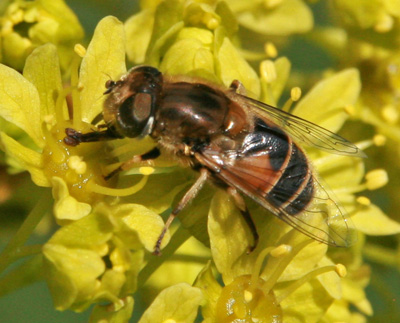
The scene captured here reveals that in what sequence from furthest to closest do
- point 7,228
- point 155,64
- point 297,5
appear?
point 297,5
point 7,228
point 155,64

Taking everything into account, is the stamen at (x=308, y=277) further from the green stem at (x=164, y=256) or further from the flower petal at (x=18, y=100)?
the flower petal at (x=18, y=100)

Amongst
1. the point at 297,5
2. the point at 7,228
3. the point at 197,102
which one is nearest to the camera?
the point at 197,102

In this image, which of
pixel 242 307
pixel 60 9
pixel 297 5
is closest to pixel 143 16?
pixel 60 9

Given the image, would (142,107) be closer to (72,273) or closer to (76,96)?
(76,96)

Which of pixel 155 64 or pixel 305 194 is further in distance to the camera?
pixel 155 64

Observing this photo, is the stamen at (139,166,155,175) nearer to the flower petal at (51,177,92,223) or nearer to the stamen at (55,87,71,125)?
the flower petal at (51,177,92,223)

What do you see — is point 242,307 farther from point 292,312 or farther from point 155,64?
point 155,64

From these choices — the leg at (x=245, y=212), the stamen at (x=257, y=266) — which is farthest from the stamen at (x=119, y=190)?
the stamen at (x=257, y=266)
